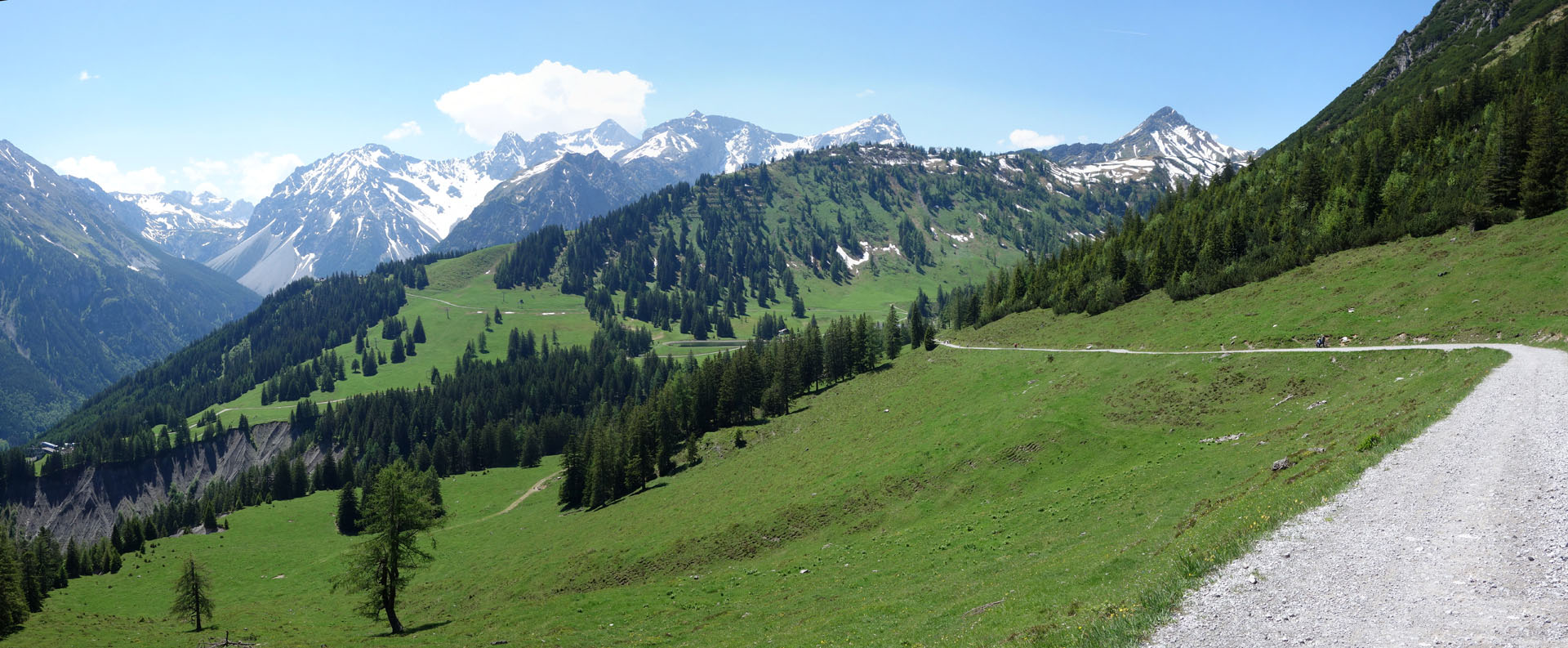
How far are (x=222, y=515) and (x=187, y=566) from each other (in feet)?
322

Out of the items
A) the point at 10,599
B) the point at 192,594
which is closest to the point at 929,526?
the point at 192,594

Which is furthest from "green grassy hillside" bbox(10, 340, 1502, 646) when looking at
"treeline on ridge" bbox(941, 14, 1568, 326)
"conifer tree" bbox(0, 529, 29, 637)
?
"treeline on ridge" bbox(941, 14, 1568, 326)

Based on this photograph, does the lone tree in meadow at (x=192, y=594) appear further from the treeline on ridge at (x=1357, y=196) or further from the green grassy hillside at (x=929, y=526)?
the treeline on ridge at (x=1357, y=196)

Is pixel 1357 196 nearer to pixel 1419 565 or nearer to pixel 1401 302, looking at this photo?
pixel 1401 302

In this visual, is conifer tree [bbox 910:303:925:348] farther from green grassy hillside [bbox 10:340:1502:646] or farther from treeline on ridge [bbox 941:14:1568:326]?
green grassy hillside [bbox 10:340:1502:646]

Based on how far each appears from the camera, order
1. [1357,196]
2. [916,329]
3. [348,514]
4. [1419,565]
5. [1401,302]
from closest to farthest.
A: [1419,565] < [1401,302] < [1357,196] < [348,514] < [916,329]

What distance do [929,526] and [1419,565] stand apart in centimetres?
3405

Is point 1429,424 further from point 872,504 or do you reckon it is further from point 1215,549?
point 872,504

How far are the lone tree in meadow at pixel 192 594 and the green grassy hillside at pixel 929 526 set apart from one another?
1906 mm

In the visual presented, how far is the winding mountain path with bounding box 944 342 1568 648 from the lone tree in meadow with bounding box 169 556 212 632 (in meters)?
87.0

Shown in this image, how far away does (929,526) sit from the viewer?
160 feet

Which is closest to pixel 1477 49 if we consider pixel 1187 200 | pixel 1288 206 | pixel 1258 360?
pixel 1187 200

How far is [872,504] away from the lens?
57.5m

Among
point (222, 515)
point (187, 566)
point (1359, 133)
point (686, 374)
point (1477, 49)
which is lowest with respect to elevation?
point (222, 515)
